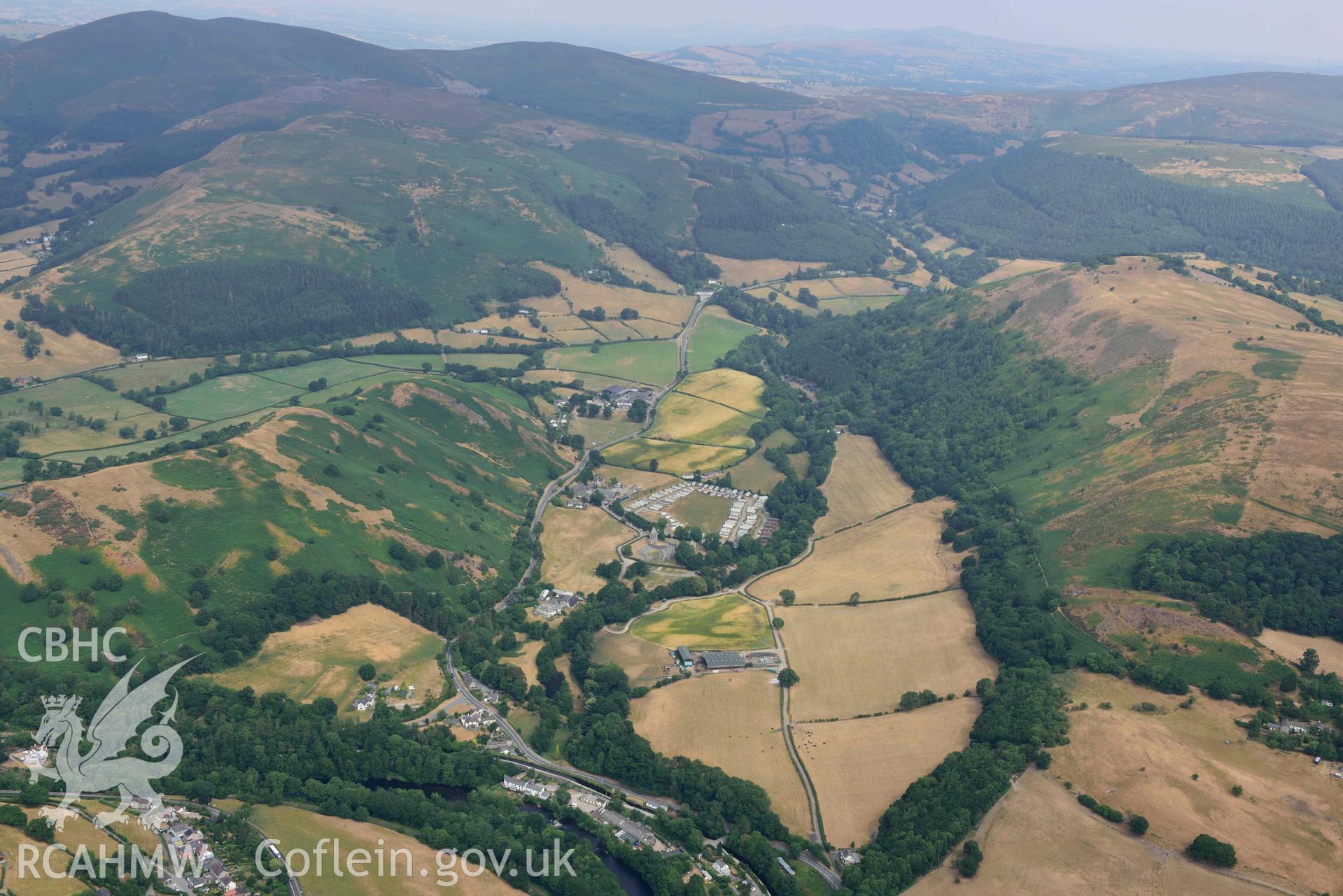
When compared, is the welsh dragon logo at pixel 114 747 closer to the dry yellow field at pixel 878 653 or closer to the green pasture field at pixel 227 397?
the dry yellow field at pixel 878 653

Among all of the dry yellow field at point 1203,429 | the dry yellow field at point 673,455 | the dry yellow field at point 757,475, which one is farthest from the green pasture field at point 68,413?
the dry yellow field at point 1203,429

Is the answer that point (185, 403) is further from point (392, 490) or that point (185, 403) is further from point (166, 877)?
point (166, 877)

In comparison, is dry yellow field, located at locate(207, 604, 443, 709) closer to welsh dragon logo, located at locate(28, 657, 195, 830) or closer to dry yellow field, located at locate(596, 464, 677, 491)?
welsh dragon logo, located at locate(28, 657, 195, 830)

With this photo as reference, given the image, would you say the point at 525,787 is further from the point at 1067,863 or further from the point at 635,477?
the point at 635,477

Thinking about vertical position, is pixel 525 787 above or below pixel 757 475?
below

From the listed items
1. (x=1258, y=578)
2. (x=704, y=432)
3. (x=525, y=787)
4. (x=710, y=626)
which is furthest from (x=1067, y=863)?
(x=704, y=432)
